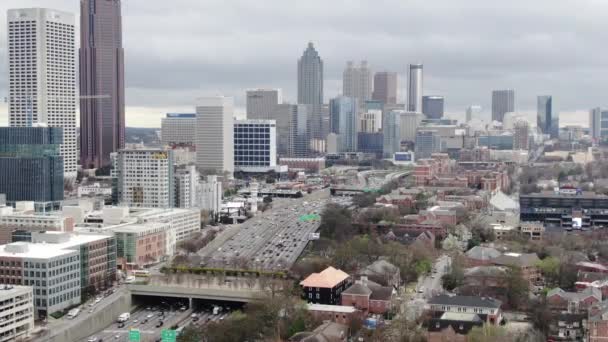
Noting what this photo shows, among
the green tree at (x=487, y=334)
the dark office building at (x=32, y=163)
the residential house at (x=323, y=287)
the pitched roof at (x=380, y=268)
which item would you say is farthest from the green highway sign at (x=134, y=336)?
the dark office building at (x=32, y=163)

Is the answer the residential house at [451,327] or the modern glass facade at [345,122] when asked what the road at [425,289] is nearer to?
the residential house at [451,327]

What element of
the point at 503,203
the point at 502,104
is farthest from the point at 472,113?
the point at 503,203

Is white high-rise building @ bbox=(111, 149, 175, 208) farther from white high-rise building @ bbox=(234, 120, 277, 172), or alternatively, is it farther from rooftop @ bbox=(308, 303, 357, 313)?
white high-rise building @ bbox=(234, 120, 277, 172)

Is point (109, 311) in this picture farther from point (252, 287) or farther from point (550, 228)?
point (550, 228)

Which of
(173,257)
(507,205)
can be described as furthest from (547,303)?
(507,205)

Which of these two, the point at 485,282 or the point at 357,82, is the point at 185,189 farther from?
the point at 357,82

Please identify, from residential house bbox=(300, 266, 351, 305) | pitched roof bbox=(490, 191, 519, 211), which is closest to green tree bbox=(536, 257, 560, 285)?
residential house bbox=(300, 266, 351, 305)
